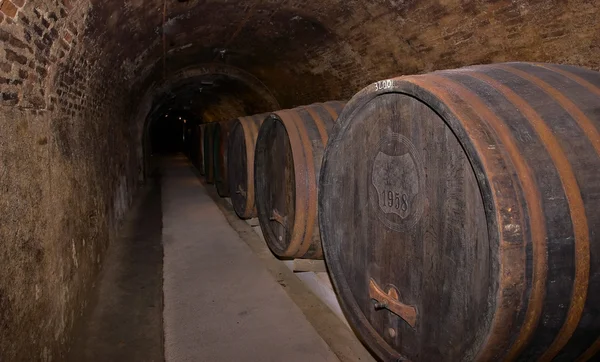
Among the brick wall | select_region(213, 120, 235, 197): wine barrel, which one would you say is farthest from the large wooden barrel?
select_region(213, 120, 235, 197): wine barrel

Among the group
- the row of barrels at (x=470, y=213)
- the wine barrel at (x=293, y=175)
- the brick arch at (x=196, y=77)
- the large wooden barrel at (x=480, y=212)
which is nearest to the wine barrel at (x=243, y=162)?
the wine barrel at (x=293, y=175)

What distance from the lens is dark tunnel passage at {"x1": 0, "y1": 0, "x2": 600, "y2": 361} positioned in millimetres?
2322

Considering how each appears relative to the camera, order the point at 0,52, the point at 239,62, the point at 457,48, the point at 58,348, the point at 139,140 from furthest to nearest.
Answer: the point at 139,140 → the point at 239,62 → the point at 457,48 → the point at 58,348 → the point at 0,52

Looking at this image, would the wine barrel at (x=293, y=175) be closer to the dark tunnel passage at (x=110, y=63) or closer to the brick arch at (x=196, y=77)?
the dark tunnel passage at (x=110, y=63)

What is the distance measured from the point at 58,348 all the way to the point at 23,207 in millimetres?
1123

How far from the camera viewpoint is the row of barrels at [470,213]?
1.18m

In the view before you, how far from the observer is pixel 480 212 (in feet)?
4.48

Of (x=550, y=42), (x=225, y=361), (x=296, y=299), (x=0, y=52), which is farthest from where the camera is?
(x=296, y=299)

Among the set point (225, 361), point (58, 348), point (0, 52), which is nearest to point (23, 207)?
point (0, 52)

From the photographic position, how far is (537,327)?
4.04ft

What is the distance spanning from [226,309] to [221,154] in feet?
14.2

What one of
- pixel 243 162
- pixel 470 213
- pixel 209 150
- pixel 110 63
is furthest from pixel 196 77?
pixel 470 213

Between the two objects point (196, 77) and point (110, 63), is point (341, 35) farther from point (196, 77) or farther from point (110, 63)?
point (196, 77)

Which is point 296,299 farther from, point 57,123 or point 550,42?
point 550,42
